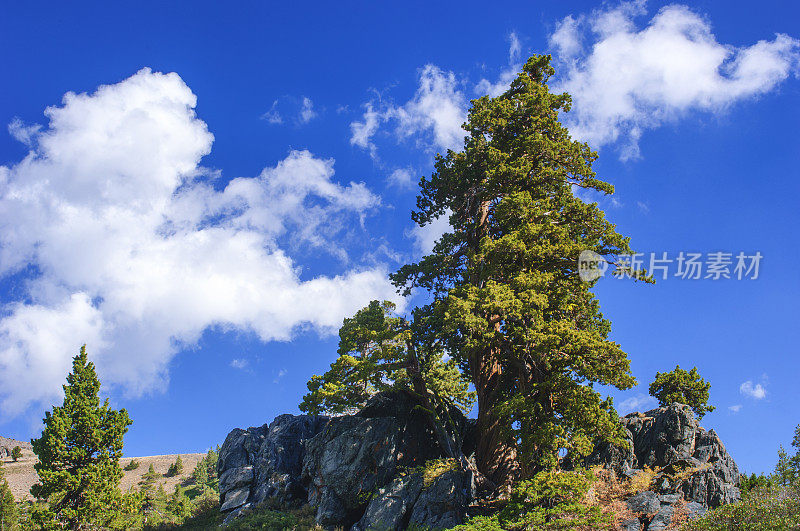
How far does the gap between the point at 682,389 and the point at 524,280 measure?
1139cm

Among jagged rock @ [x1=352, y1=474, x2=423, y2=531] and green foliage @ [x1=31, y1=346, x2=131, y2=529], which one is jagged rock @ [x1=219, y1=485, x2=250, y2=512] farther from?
jagged rock @ [x1=352, y1=474, x2=423, y2=531]

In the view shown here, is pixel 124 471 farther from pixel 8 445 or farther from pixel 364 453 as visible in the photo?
pixel 364 453

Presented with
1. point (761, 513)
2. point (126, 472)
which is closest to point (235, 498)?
point (761, 513)

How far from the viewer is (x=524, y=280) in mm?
19797

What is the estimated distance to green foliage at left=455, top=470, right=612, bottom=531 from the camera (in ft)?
53.3

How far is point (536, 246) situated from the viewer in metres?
21.0

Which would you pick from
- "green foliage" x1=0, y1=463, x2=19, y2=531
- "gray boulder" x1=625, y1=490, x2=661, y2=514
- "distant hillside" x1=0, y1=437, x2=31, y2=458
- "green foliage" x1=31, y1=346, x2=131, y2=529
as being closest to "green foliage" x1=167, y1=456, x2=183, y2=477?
"distant hillside" x1=0, y1=437, x2=31, y2=458

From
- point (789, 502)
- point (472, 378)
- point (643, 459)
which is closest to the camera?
point (789, 502)

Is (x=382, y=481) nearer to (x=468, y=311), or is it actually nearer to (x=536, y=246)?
(x=468, y=311)

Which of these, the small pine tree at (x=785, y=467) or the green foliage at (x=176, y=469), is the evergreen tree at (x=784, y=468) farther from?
the green foliage at (x=176, y=469)

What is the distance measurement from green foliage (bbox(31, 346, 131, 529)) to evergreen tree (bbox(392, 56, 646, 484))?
2092 centimetres

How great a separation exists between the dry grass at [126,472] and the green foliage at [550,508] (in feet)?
183

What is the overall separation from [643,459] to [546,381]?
6170 millimetres

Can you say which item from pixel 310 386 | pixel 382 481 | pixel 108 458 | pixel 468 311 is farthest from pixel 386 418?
pixel 108 458
